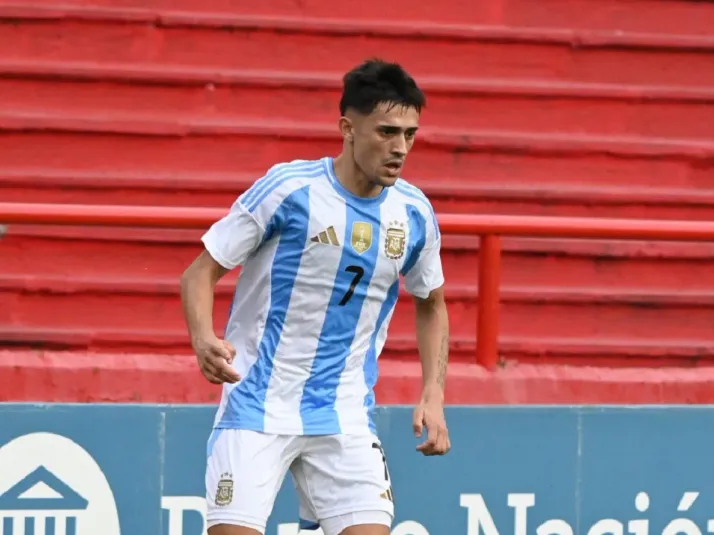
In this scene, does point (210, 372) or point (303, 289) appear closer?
point (210, 372)

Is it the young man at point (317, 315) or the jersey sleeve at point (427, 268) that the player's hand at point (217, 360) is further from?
the jersey sleeve at point (427, 268)

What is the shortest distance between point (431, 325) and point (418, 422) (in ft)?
1.33

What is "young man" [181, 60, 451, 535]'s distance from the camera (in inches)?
168

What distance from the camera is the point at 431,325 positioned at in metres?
4.67

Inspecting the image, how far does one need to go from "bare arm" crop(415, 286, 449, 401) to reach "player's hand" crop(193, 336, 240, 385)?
2.67 ft

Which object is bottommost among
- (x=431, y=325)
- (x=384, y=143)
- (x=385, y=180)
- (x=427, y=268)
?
(x=431, y=325)

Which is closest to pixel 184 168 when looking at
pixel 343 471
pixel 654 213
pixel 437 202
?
pixel 437 202

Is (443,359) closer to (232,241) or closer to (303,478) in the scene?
(303,478)

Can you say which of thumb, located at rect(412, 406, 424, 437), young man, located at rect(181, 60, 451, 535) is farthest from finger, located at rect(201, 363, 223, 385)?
thumb, located at rect(412, 406, 424, 437)

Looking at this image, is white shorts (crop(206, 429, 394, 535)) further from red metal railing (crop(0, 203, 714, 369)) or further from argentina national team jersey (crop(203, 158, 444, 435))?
red metal railing (crop(0, 203, 714, 369))

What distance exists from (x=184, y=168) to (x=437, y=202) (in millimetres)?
1349

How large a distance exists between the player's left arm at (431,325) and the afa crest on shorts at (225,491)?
59cm

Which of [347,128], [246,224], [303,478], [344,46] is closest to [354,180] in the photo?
[347,128]

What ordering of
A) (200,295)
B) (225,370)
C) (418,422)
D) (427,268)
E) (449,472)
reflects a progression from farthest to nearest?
(449,472) → (427,268) → (418,422) → (200,295) → (225,370)
